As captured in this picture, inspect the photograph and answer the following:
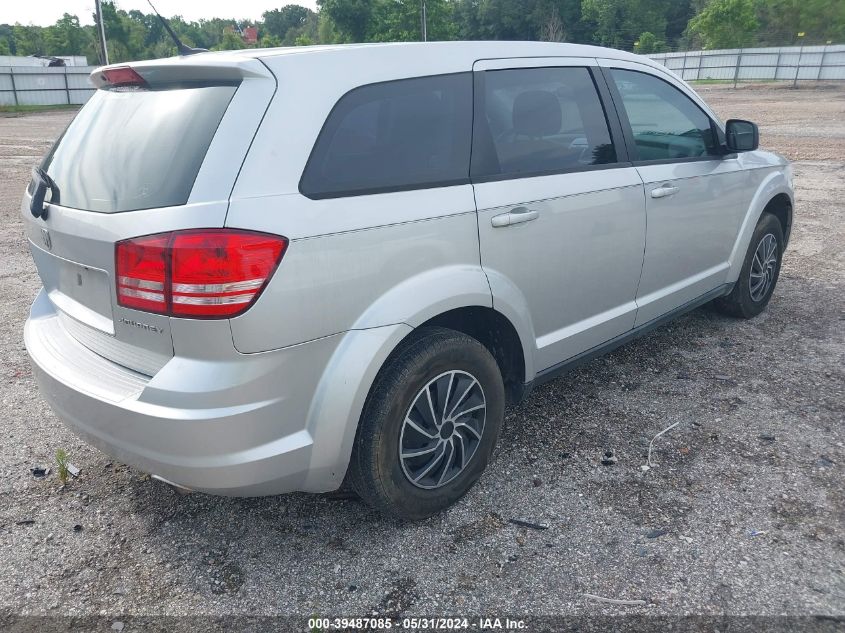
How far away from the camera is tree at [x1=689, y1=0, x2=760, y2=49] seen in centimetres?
5167

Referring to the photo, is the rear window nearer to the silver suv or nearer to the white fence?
the silver suv

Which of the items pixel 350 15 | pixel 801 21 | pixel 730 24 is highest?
pixel 350 15

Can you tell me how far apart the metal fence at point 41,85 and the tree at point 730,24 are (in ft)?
142

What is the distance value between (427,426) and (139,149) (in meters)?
1.51

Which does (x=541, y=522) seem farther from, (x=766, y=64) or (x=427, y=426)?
(x=766, y=64)

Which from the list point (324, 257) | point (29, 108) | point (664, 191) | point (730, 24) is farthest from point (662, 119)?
point (730, 24)

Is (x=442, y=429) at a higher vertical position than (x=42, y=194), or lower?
lower

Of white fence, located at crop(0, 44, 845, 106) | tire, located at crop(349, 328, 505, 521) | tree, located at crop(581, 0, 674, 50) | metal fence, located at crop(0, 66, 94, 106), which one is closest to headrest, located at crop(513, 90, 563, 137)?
tire, located at crop(349, 328, 505, 521)

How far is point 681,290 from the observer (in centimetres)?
428

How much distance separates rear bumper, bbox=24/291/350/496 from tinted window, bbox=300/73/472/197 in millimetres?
617

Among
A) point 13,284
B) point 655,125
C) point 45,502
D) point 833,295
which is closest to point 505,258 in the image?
point 655,125

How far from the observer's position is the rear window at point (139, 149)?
7.76ft

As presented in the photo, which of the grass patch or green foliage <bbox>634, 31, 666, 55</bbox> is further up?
green foliage <bbox>634, 31, 666, 55</bbox>

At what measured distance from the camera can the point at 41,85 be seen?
3747cm
